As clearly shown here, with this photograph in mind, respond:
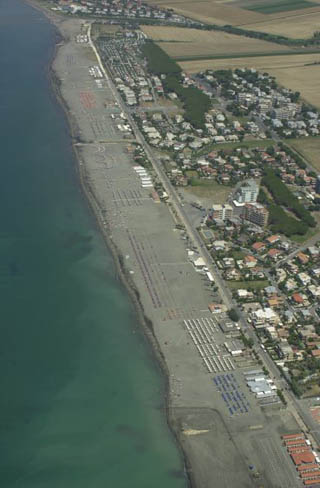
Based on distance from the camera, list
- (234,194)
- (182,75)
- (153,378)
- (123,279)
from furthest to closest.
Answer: (182,75), (234,194), (123,279), (153,378)

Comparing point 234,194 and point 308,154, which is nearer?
point 234,194

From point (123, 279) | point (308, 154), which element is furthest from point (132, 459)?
point (308, 154)

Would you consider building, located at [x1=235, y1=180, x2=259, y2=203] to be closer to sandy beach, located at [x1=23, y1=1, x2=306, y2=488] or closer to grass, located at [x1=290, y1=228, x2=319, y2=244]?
grass, located at [x1=290, y1=228, x2=319, y2=244]

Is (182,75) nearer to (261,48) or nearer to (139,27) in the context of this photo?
(261,48)

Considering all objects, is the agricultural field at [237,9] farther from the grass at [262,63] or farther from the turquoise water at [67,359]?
the turquoise water at [67,359]

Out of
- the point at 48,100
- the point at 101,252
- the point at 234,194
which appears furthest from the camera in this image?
the point at 48,100

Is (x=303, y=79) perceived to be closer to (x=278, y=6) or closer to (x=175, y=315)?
(x=278, y=6)

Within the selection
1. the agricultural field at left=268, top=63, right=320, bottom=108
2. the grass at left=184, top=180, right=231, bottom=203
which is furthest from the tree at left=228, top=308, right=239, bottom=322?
the agricultural field at left=268, top=63, right=320, bottom=108
